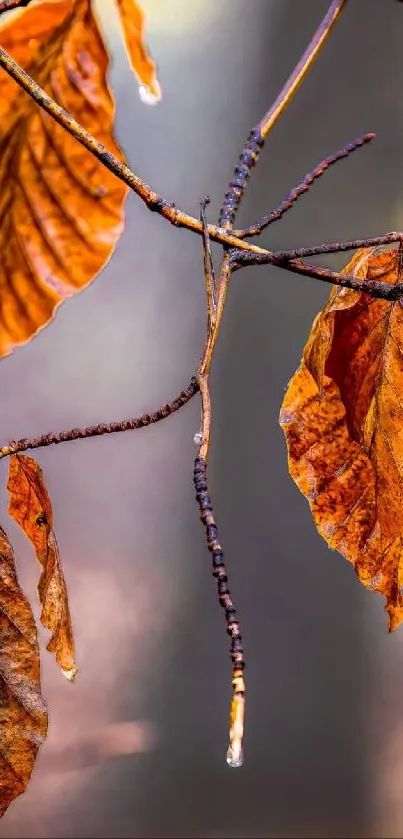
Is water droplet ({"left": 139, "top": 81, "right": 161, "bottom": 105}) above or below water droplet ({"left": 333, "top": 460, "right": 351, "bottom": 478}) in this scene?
above

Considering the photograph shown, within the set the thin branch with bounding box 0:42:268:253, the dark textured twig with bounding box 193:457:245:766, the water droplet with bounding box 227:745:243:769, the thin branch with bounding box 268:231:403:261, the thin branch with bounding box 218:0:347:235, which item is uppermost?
the thin branch with bounding box 218:0:347:235

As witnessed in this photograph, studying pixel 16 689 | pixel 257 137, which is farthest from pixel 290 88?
pixel 16 689

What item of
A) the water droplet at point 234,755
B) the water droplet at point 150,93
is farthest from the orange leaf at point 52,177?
the water droplet at point 234,755

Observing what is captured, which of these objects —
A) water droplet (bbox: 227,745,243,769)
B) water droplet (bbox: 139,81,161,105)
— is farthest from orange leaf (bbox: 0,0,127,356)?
water droplet (bbox: 227,745,243,769)

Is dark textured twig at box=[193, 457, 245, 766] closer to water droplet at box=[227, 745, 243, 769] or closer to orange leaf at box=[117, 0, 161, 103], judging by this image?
water droplet at box=[227, 745, 243, 769]

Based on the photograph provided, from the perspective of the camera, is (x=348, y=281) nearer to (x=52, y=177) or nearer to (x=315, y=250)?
(x=315, y=250)

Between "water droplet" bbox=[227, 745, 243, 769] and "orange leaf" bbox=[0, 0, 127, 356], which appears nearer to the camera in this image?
"water droplet" bbox=[227, 745, 243, 769]

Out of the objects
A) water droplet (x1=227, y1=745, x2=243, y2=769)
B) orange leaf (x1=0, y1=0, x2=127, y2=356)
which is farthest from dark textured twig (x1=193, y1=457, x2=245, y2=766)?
orange leaf (x1=0, y1=0, x2=127, y2=356)
